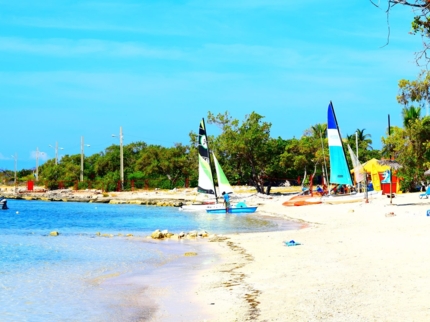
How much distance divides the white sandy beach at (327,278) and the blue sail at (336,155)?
71.1 ft

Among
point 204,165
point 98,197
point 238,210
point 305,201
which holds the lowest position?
point 238,210

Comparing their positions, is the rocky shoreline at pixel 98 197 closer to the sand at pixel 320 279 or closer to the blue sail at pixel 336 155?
the blue sail at pixel 336 155

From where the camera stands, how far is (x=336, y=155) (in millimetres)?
43844

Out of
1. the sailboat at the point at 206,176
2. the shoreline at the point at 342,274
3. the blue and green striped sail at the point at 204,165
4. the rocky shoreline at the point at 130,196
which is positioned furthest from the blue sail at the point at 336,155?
the shoreline at the point at 342,274

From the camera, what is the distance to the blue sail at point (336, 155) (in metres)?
43.5

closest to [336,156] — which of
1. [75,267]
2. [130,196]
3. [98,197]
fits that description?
[75,267]

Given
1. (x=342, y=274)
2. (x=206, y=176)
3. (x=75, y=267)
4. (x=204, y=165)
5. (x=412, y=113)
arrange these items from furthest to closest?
(x=206, y=176) < (x=204, y=165) < (x=412, y=113) < (x=75, y=267) < (x=342, y=274)

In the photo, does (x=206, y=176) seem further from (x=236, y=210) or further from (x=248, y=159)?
(x=248, y=159)

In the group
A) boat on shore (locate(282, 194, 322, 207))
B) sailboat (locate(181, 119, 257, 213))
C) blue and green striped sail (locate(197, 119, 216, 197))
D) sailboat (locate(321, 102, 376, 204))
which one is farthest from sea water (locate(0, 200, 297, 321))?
blue and green striped sail (locate(197, 119, 216, 197))

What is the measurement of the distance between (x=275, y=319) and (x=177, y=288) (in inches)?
177

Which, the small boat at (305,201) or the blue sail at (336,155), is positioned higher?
the blue sail at (336,155)

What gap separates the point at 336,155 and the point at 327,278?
32.8m

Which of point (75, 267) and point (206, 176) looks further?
point (206, 176)

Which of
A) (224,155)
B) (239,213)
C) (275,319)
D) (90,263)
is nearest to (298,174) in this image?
(224,155)
